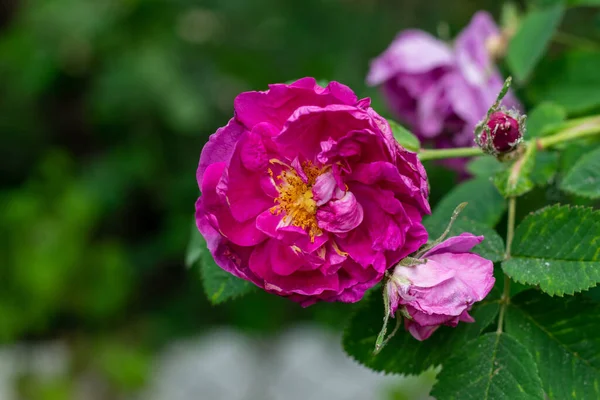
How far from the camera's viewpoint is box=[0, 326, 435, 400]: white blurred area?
226cm

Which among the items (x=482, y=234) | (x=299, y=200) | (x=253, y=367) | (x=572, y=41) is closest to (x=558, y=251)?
(x=482, y=234)

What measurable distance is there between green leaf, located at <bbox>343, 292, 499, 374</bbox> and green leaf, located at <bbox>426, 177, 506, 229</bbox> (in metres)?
0.07

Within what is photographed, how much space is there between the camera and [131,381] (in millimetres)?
2027

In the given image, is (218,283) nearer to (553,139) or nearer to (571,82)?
(553,139)

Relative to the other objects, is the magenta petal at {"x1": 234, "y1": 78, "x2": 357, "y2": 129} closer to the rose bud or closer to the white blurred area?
the rose bud

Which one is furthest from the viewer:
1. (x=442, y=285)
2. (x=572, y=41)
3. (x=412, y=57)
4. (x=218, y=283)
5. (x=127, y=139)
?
(x=127, y=139)

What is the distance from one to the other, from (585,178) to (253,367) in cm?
204

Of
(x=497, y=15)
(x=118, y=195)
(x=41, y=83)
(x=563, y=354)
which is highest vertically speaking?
(x=563, y=354)

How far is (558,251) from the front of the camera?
1.26ft

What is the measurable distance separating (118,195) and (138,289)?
433mm

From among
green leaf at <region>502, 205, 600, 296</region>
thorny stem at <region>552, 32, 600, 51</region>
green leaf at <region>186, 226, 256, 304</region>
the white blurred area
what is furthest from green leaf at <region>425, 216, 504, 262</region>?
the white blurred area

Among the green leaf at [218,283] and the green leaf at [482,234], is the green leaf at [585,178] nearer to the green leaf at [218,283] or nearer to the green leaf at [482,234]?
the green leaf at [482,234]

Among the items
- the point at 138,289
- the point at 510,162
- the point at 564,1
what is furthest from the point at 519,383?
the point at 138,289

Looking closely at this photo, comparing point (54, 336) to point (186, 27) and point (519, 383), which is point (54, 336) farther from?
point (519, 383)
